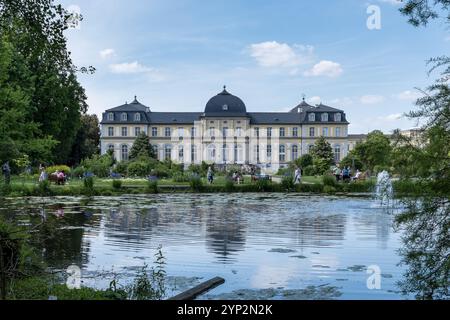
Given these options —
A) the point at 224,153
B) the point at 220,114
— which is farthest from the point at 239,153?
the point at 220,114

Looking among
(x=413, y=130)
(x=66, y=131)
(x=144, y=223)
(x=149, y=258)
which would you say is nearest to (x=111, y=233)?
(x=144, y=223)

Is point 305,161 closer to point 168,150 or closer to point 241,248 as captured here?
point 168,150

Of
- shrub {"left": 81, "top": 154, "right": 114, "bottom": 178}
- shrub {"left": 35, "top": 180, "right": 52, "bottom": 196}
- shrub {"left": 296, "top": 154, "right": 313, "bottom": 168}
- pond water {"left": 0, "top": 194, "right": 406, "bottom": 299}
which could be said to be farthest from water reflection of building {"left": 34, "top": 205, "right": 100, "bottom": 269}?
shrub {"left": 296, "top": 154, "right": 313, "bottom": 168}

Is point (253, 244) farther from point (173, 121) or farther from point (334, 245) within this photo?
point (173, 121)

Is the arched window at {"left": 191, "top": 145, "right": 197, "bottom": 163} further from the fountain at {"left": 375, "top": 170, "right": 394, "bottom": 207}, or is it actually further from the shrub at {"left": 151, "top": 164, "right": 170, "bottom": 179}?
the fountain at {"left": 375, "top": 170, "right": 394, "bottom": 207}

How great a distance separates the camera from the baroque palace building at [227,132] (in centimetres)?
8856

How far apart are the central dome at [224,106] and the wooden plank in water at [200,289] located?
81.6 m

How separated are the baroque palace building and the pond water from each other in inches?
→ 2804

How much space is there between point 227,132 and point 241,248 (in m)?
78.5

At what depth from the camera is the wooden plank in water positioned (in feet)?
19.2

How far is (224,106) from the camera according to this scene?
88562 millimetres

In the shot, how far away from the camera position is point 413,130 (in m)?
5.61

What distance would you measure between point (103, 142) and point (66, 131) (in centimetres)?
4909

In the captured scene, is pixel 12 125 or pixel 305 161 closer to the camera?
pixel 12 125
